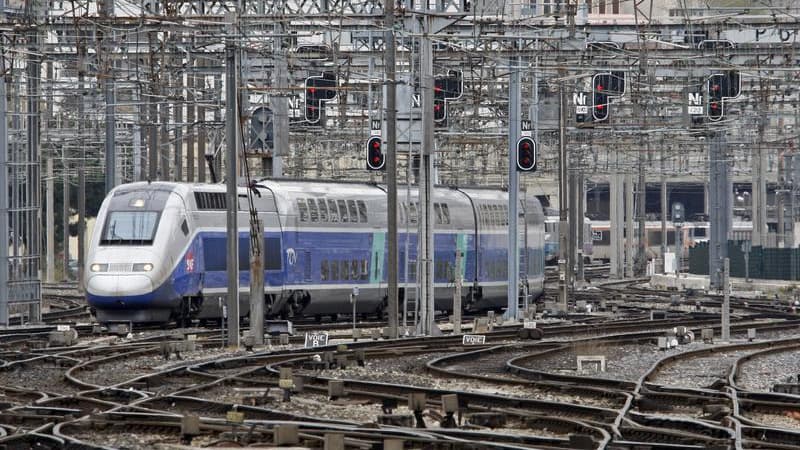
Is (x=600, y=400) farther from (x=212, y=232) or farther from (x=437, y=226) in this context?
(x=437, y=226)

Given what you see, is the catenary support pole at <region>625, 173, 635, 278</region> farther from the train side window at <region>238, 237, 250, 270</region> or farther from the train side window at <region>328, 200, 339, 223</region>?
the train side window at <region>238, 237, 250, 270</region>

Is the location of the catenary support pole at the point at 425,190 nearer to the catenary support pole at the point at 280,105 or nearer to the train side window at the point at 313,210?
the catenary support pole at the point at 280,105

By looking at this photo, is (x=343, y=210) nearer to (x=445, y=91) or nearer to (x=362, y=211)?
(x=362, y=211)

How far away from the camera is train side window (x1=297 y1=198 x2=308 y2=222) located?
114 feet

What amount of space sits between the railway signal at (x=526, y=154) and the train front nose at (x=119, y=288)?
9.79 meters

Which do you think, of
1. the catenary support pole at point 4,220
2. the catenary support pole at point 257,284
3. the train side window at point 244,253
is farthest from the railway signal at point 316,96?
the catenary support pole at point 257,284

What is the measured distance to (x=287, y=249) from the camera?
34.2m

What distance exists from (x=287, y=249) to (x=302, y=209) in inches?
41.9

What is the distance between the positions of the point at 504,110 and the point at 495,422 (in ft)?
140

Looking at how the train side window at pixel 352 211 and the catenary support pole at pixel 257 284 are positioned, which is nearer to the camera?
the catenary support pole at pixel 257 284

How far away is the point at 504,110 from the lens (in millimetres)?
56750

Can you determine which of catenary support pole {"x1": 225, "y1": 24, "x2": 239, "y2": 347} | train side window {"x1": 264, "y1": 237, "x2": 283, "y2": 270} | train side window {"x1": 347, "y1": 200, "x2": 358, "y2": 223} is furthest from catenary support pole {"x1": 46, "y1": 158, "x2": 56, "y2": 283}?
catenary support pole {"x1": 225, "y1": 24, "x2": 239, "y2": 347}

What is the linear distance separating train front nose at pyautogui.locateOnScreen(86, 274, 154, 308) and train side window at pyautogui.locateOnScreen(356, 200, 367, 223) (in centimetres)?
773

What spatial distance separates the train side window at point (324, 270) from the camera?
35.6m
